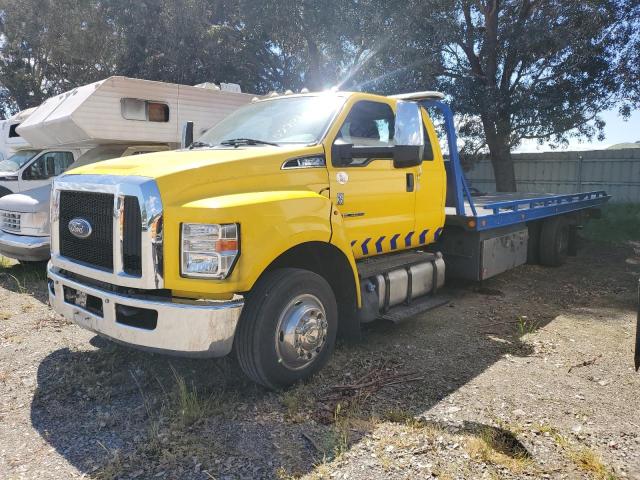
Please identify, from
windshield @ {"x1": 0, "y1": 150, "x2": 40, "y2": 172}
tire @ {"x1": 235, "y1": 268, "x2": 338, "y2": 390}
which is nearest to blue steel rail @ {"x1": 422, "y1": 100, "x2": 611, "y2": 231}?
tire @ {"x1": 235, "y1": 268, "x2": 338, "y2": 390}

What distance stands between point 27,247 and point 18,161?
3682 millimetres

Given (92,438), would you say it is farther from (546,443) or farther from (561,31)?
(561,31)

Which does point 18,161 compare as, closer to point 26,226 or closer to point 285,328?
point 26,226

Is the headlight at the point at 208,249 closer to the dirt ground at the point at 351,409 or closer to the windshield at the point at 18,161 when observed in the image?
the dirt ground at the point at 351,409

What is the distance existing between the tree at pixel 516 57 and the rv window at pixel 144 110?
6500mm

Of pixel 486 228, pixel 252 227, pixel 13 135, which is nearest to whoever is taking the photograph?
pixel 252 227

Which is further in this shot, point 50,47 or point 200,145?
point 50,47

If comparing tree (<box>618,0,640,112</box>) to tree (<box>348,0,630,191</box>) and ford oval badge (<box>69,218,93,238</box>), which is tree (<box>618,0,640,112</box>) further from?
ford oval badge (<box>69,218,93,238</box>)

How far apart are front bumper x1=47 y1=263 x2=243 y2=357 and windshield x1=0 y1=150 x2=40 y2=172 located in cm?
720

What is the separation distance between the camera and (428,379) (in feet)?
14.3

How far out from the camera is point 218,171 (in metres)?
3.79

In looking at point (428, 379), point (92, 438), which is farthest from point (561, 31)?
point (92, 438)

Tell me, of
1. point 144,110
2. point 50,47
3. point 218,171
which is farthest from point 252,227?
point 50,47

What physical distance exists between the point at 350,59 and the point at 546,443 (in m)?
15.0
